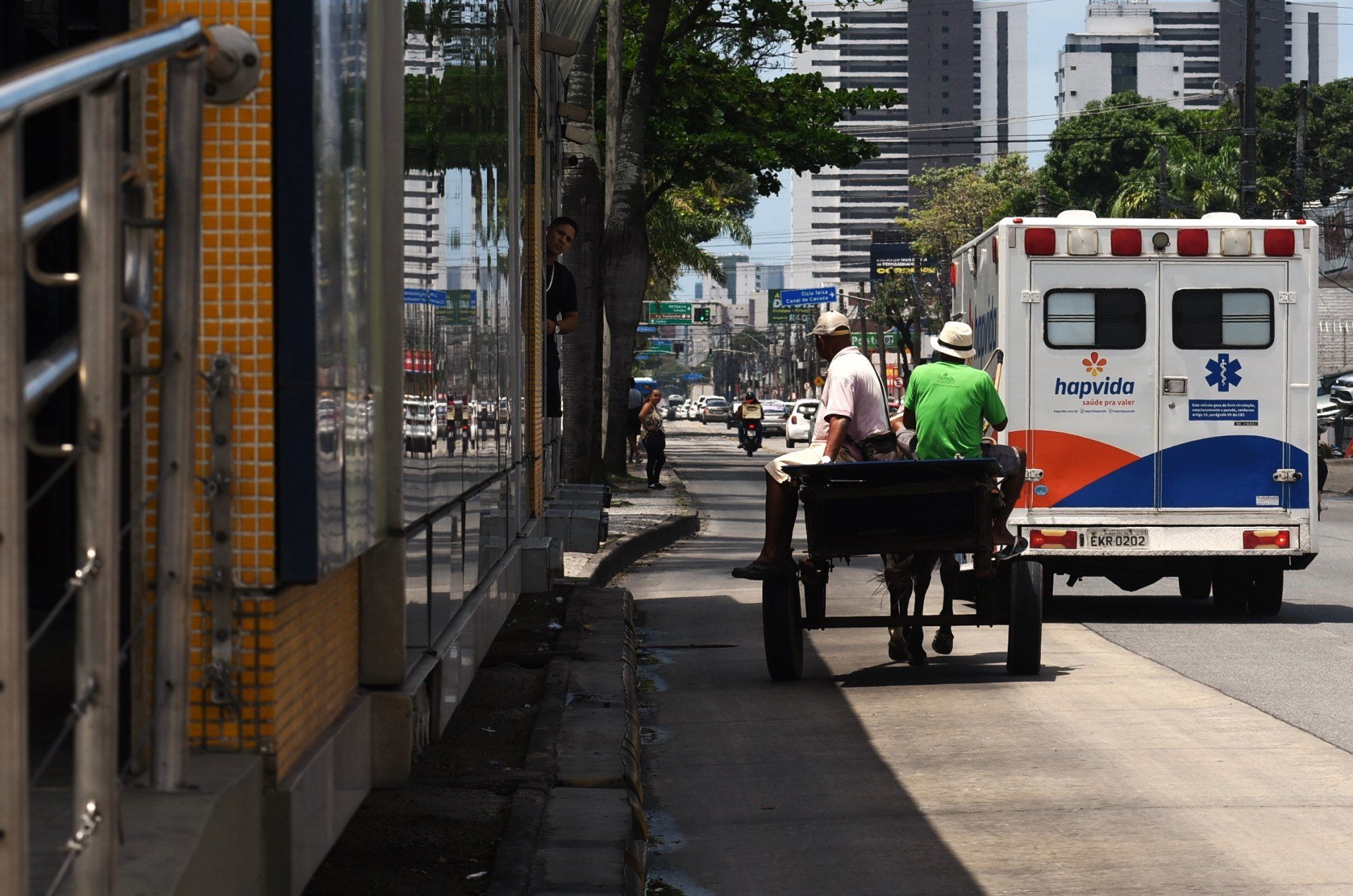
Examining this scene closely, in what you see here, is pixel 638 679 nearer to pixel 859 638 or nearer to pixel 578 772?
pixel 859 638

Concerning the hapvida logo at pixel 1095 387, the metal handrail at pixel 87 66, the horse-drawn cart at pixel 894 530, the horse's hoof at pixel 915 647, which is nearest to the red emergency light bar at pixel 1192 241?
the hapvida logo at pixel 1095 387

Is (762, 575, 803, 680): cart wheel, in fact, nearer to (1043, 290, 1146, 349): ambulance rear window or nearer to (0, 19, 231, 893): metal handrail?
(1043, 290, 1146, 349): ambulance rear window

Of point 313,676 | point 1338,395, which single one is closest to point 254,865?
point 313,676

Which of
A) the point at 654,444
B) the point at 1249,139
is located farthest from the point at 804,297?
the point at 654,444

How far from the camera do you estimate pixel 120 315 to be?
255 centimetres

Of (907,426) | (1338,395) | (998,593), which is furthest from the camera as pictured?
(1338,395)

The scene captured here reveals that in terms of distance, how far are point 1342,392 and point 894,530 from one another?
32.2 metres

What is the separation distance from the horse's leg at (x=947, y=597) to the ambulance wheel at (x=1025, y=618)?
0.33 meters

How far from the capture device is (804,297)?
395ft

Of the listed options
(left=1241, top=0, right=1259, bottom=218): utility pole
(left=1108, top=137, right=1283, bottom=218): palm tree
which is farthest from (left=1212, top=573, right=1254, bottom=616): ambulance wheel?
(left=1108, top=137, right=1283, bottom=218): palm tree

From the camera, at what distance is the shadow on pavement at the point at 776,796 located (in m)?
5.72

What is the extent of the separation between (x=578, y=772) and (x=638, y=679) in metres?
3.50

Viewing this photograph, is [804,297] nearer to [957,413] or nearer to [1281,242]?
[1281,242]

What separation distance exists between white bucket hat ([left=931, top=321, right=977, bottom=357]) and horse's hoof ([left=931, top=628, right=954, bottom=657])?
1.60m
